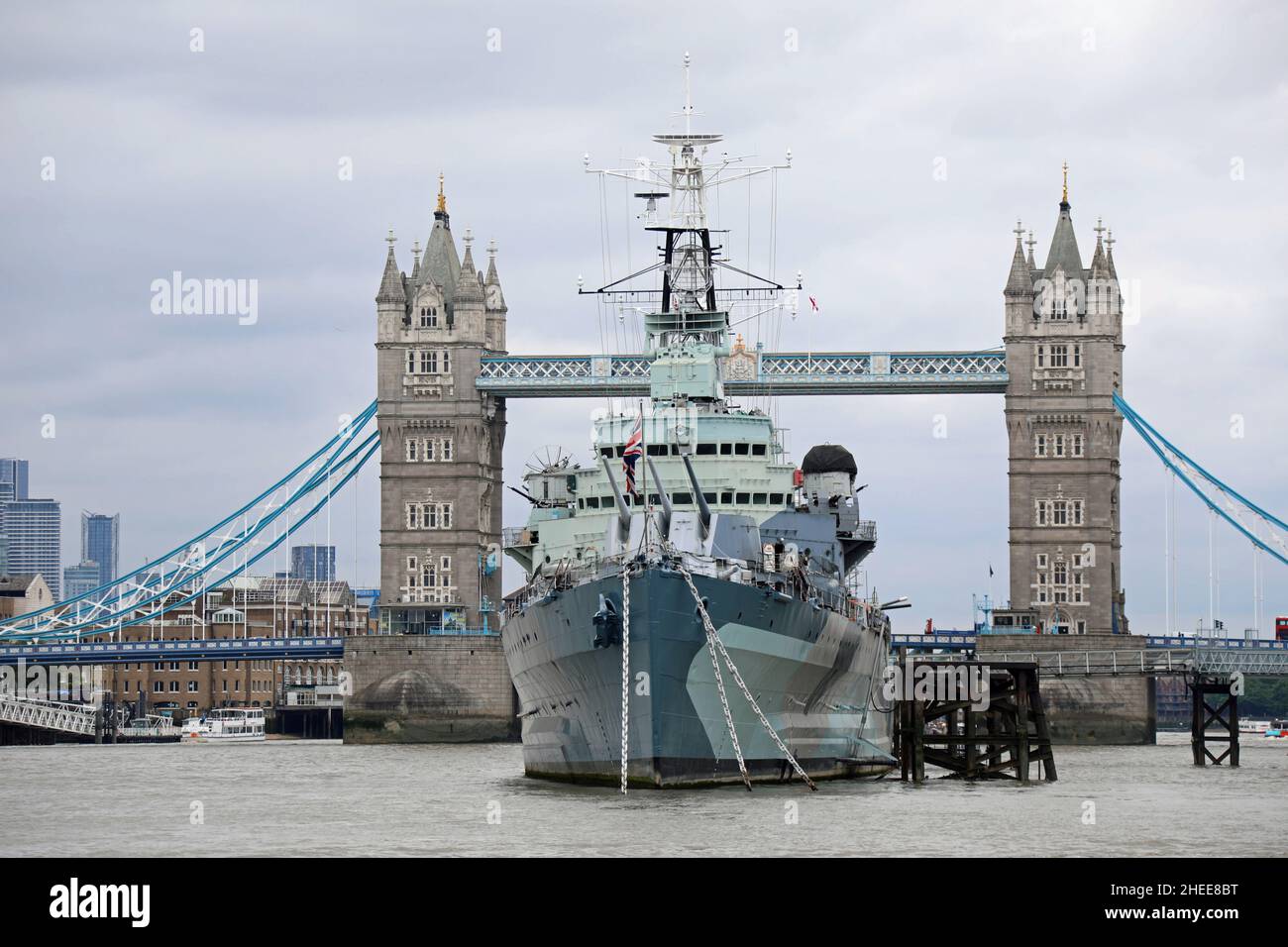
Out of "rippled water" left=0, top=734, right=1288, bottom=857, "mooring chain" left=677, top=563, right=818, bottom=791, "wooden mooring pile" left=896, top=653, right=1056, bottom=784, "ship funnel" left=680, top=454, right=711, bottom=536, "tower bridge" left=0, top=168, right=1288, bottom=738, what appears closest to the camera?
"rippled water" left=0, top=734, right=1288, bottom=857

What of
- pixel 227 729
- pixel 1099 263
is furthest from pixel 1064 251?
pixel 227 729

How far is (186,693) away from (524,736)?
9169 centimetres

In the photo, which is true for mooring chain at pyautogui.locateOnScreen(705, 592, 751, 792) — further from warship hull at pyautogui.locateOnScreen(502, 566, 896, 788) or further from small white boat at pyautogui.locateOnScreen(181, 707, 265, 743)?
small white boat at pyautogui.locateOnScreen(181, 707, 265, 743)

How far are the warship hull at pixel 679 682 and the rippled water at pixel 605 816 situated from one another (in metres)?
0.94

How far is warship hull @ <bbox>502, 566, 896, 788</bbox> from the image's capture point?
141 feet

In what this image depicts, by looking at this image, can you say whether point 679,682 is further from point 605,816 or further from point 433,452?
point 433,452

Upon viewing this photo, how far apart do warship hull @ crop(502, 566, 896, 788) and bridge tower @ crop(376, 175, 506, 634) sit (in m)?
51.4

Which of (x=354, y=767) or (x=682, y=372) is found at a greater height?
(x=682, y=372)

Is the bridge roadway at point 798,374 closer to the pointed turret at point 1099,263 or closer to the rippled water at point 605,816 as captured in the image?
the pointed turret at point 1099,263

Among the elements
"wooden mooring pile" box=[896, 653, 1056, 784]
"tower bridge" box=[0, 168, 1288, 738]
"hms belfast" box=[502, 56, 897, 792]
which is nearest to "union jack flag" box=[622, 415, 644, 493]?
"hms belfast" box=[502, 56, 897, 792]

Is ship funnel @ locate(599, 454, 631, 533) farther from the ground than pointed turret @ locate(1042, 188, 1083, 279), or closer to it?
closer to it
